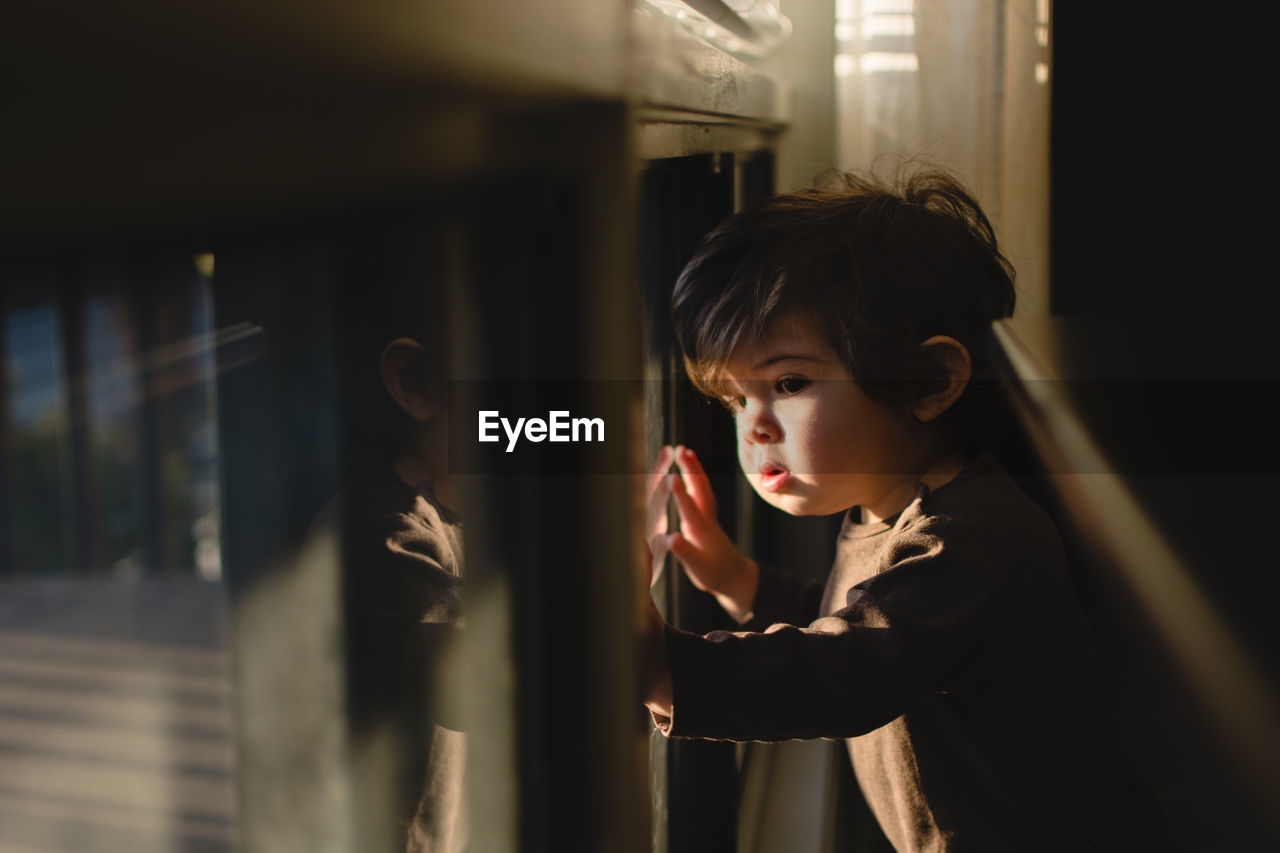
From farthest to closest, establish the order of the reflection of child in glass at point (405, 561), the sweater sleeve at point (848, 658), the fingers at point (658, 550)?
the fingers at point (658, 550) → the sweater sleeve at point (848, 658) → the reflection of child in glass at point (405, 561)

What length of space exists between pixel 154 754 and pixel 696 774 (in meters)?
0.37

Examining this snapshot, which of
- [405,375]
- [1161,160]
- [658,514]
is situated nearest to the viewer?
[405,375]

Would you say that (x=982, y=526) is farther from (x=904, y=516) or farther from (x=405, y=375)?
(x=405, y=375)

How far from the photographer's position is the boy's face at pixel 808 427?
41cm

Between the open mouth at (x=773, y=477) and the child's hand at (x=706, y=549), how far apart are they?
0.05 metres

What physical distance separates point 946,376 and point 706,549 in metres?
0.17

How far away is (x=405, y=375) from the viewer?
0.25 metres

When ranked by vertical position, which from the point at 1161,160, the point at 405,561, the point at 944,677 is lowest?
the point at 944,677

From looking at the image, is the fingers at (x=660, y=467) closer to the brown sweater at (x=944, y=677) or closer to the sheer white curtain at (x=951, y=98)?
the brown sweater at (x=944, y=677)

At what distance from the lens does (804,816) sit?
549mm

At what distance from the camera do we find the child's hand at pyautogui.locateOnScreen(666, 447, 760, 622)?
1.58ft

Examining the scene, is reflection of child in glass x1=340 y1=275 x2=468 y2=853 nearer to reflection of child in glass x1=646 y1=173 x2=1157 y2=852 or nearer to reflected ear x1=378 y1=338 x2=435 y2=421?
reflected ear x1=378 y1=338 x2=435 y2=421

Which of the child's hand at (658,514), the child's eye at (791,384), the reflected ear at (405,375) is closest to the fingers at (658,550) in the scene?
the child's hand at (658,514)

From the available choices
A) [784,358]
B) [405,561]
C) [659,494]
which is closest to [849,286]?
[784,358]
